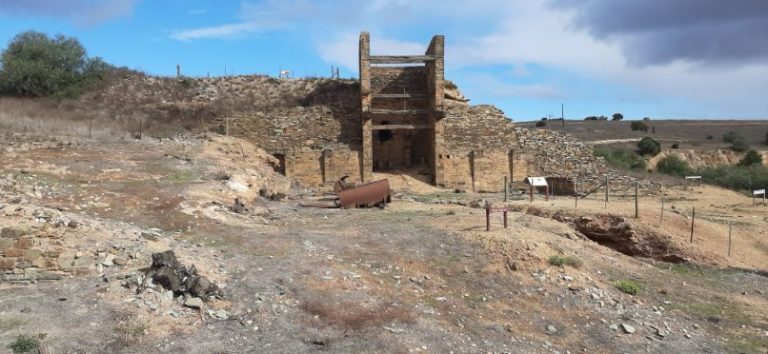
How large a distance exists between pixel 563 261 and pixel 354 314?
436 cm

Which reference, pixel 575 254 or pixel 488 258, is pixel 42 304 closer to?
pixel 488 258

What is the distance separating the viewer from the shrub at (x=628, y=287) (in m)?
9.97

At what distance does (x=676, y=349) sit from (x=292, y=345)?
529cm

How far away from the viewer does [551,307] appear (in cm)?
912

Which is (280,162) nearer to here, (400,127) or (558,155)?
(400,127)

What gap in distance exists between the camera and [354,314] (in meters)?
7.94

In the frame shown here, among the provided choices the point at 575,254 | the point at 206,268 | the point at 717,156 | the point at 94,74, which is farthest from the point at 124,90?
the point at 717,156

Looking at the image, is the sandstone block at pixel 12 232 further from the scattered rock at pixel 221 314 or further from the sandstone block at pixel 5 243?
the scattered rock at pixel 221 314

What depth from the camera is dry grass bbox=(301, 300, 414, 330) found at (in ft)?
25.2

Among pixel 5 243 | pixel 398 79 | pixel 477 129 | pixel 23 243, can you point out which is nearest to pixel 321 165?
pixel 398 79

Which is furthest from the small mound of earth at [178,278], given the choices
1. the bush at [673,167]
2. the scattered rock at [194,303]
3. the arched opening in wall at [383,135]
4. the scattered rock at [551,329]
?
the bush at [673,167]

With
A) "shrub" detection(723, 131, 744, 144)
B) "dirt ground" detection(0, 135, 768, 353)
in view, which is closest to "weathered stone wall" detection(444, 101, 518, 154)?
"dirt ground" detection(0, 135, 768, 353)

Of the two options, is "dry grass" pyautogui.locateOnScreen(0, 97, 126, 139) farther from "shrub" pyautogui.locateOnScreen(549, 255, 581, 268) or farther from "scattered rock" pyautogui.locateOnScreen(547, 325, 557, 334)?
"scattered rock" pyautogui.locateOnScreen(547, 325, 557, 334)

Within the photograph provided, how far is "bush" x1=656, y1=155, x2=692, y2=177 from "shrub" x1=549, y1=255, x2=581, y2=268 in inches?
1156
